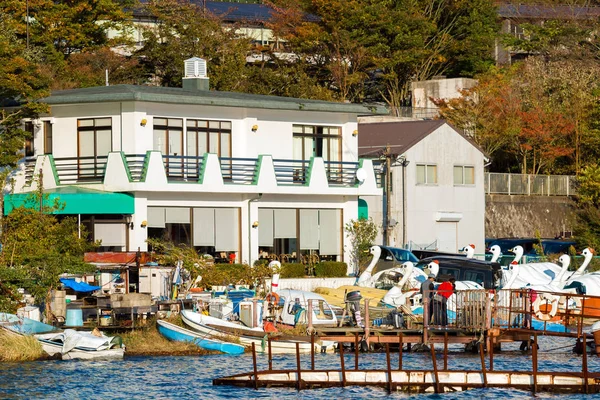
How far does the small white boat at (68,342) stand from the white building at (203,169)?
9.38 metres

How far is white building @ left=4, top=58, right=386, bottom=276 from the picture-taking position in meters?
48.8

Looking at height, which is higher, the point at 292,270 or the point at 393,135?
the point at 393,135

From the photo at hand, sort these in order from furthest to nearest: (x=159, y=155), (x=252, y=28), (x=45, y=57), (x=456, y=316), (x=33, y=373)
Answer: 1. (x=252, y=28)
2. (x=45, y=57)
3. (x=159, y=155)
4. (x=456, y=316)
5. (x=33, y=373)

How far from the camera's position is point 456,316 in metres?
38.6

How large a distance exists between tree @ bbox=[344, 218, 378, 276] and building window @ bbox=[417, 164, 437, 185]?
642 cm

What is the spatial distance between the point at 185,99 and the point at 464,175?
17565mm

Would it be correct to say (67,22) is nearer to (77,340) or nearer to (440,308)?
(77,340)

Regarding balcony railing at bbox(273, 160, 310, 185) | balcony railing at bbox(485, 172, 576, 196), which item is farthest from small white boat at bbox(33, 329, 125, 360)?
balcony railing at bbox(485, 172, 576, 196)

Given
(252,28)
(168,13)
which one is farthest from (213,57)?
(252,28)

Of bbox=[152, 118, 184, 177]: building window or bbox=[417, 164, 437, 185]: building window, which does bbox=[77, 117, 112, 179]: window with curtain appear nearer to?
bbox=[152, 118, 184, 177]: building window

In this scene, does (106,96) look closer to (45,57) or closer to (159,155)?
(159,155)

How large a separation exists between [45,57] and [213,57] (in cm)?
883

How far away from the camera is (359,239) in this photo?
54.6 m

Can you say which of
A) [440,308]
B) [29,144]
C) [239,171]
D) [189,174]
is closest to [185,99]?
[189,174]
